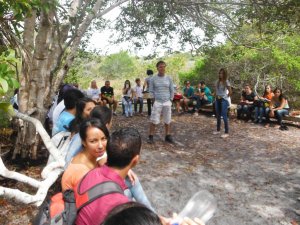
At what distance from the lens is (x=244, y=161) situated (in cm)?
750

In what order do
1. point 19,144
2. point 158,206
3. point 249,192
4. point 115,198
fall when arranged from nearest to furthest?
point 115,198
point 158,206
point 249,192
point 19,144

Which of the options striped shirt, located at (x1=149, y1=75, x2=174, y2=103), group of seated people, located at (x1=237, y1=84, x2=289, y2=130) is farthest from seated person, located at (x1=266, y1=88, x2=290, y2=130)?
striped shirt, located at (x1=149, y1=75, x2=174, y2=103)

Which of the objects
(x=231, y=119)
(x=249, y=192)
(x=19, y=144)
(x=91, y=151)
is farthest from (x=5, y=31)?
(x=231, y=119)

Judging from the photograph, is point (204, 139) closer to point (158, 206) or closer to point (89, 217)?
point (158, 206)

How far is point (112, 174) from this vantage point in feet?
7.13

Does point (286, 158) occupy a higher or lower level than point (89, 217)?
lower

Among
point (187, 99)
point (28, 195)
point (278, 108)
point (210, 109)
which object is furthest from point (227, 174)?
point (187, 99)

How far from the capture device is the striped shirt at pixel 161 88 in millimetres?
8055

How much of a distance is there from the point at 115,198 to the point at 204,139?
310 inches

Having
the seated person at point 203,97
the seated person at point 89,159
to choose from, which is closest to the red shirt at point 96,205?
the seated person at point 89,159

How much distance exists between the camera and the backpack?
179 centimetres

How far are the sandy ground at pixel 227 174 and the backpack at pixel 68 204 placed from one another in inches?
113

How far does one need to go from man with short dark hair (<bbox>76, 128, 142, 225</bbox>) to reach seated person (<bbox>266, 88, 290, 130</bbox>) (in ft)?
30.5

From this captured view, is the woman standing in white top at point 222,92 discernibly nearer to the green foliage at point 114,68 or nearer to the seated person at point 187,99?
the seated person at point 187,99
